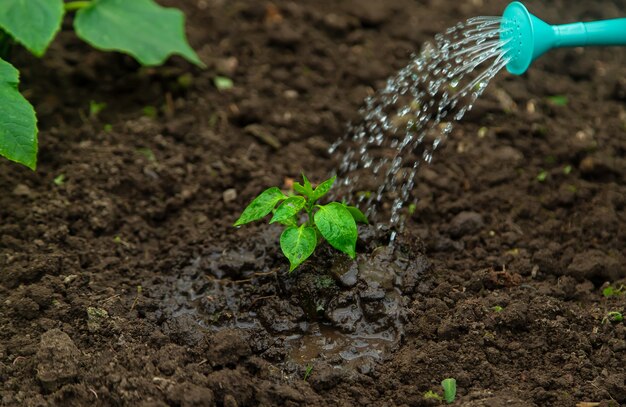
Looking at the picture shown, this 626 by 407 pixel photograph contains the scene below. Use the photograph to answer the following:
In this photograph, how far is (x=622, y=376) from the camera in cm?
232

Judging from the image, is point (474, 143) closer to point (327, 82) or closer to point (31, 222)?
point (327, 82)

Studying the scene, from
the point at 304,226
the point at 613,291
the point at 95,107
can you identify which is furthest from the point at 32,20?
the point at 613,291

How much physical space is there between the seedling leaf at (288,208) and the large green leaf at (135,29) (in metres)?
1.04

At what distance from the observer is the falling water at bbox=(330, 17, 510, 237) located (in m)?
3.07

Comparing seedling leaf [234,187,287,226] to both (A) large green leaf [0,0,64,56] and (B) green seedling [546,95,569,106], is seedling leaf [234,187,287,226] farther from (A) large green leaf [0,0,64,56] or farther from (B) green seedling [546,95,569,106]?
(B) green seedling [546,95,569,106]

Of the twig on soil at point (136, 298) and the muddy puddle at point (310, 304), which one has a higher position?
the muddy puddle at point (310, 304)

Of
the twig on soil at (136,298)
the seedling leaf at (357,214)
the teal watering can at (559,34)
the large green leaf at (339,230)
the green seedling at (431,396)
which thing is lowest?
the twig on soil at (136,298)

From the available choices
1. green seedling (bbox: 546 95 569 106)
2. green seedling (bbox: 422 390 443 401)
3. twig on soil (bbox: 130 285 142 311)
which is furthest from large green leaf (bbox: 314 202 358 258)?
green seedling (bbox: 546 95 569 106)

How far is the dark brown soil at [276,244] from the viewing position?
235cm

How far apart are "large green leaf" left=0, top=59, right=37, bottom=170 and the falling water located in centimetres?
117

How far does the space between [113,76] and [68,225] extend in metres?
0.98

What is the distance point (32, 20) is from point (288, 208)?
1169 millimetres

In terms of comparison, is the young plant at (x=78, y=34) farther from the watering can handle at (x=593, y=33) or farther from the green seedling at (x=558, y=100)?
the green seedling at (x=558, y=100)

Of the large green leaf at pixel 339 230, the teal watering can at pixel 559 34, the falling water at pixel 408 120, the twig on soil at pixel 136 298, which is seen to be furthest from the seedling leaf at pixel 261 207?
the teal watering can at pixel 559 34
